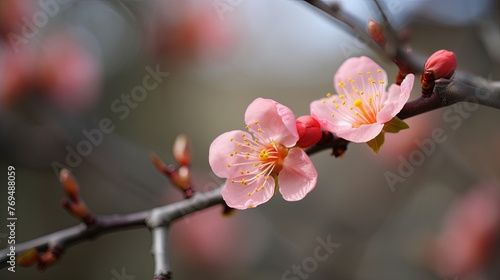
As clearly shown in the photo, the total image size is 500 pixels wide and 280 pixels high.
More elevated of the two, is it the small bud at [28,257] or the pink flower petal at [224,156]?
the small bud at [28,257]

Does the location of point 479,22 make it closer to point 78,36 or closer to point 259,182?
point 259,182

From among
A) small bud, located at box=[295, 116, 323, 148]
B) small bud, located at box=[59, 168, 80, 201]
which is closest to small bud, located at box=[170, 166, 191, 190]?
small bud, located at box=[59, 168, 80, 201]

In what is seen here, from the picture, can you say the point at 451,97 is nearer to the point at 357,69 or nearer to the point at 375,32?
the point at 375,32

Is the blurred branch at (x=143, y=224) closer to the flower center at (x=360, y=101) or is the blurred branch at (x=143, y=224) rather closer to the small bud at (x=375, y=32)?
the flower center at (x=360, y=101)

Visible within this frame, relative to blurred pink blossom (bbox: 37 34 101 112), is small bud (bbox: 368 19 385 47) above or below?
below

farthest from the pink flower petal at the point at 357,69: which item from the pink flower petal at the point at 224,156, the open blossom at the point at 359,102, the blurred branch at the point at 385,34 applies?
the pink flower petal at the point at 224,156

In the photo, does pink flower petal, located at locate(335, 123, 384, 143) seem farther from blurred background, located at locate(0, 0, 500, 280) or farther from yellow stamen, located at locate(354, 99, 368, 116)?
blurred background, located at locate(0, 0, 500, 280)

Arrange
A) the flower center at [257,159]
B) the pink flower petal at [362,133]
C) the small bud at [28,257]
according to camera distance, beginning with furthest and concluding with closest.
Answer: the small bud at [28,257], the flower center at [257,159], the pink flower petal at [362,133]
